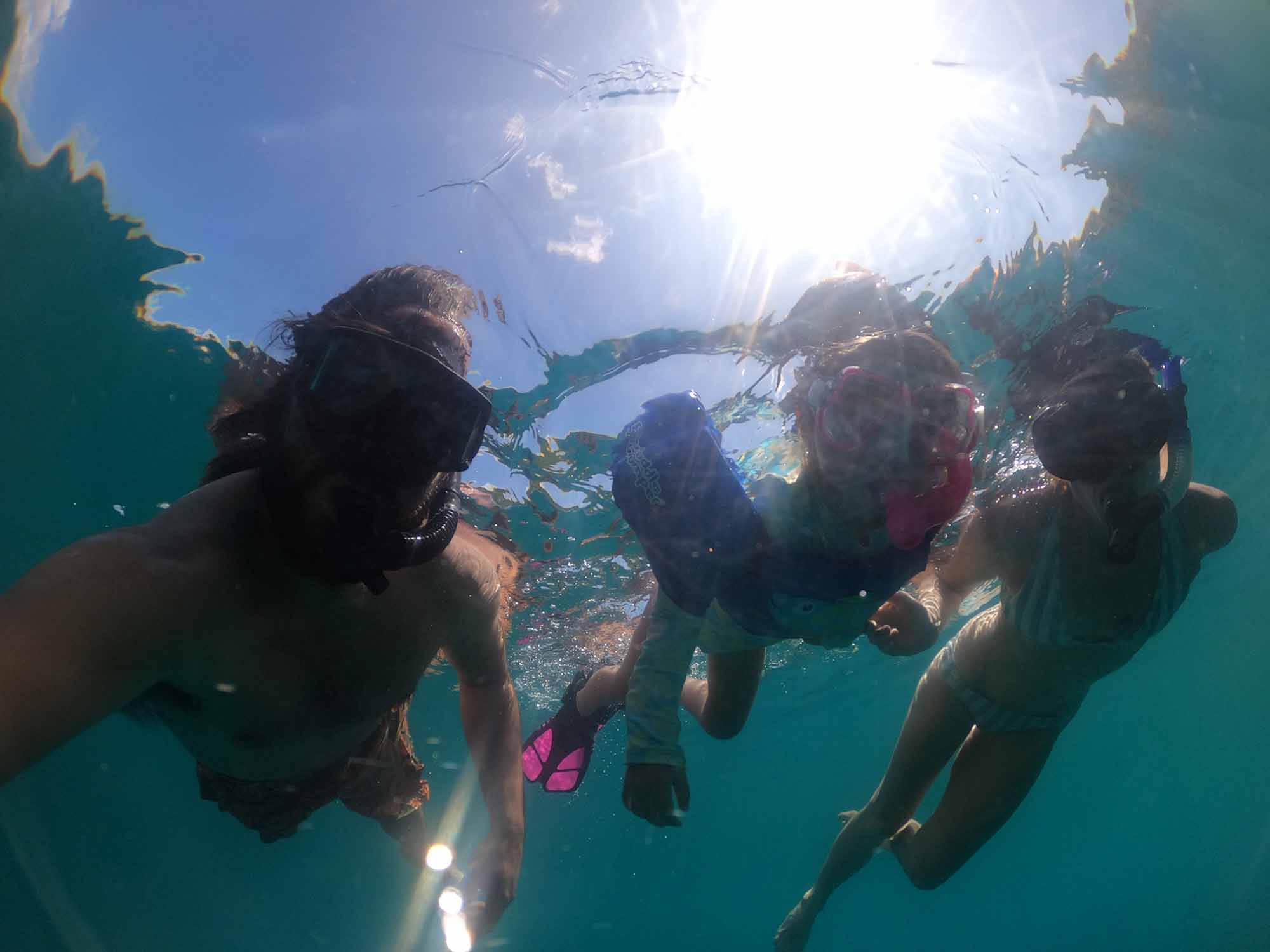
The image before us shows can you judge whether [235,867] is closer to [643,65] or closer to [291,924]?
[291,924]

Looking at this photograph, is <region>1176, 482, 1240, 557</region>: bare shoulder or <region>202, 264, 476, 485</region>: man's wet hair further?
<region>1176, 482, 1240, 557</region>: bare shoulder

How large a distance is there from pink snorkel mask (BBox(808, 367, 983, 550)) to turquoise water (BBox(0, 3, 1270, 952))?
2823 millimetres

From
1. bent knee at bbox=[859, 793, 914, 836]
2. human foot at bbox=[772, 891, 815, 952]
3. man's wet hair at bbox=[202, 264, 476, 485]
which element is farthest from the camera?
human foot at bbox=[772, 891, 815, 952]

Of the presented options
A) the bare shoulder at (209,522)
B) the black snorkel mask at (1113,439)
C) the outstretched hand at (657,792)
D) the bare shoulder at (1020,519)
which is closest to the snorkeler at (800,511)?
the outstretched hand at (657,792)

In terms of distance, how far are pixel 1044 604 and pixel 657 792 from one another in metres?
4.05

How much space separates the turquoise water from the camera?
21.5ft

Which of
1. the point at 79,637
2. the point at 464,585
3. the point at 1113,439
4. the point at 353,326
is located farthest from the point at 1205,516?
the point at 79,637

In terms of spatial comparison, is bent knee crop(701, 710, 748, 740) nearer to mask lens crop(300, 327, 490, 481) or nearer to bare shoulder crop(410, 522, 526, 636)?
bare shoulder crop(410, 522, 526, 636)

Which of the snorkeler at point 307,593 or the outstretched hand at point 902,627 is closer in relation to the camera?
the snorkeler at point 307,593

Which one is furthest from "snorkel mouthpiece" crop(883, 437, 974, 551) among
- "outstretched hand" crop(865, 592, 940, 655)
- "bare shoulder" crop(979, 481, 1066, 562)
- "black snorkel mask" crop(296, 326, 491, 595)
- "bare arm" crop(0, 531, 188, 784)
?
"bare arm" crop(0, 531, 188, 784)

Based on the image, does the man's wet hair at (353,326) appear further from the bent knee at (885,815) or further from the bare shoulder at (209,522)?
the bent knee at (885,815)

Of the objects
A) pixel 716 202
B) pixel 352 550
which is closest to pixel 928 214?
pixel 716 202

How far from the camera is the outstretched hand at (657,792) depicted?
10.3ft

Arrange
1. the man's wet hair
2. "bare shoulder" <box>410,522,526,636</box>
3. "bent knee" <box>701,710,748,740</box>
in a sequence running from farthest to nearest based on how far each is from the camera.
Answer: "bent knee" <box>701,710,748,740</box> < "bare shoulder" <box>410,522,526,636</box> < the man's wet hair
